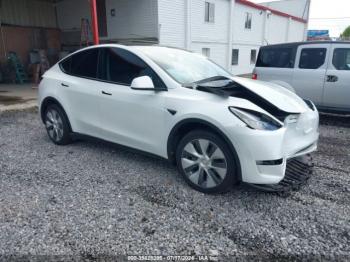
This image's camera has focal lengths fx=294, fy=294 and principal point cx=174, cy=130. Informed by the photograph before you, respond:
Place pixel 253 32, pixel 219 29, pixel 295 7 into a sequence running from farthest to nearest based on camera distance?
pixel 295 7 < pixel 253 32 < pixel 219 29

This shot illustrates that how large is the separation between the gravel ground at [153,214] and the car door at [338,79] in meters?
2.29

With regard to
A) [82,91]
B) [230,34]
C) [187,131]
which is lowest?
[187,131]

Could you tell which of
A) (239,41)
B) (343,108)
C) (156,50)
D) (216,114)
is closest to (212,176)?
(216,114)

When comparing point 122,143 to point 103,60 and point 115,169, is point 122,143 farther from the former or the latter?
point 103,60

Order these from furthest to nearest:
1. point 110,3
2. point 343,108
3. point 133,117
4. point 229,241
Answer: point 110,3
point 343,108
point 133,117
point 229,241

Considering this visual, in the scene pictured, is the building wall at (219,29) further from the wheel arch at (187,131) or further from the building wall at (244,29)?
the wheel arch at (187,131)

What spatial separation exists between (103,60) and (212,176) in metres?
2.26

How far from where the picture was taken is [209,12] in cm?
1659

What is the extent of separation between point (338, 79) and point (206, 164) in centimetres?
448

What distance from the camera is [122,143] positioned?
13.1 ft

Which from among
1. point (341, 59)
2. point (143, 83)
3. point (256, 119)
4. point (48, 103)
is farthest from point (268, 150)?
point (341, 59)

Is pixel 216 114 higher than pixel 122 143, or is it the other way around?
pixel 216 114

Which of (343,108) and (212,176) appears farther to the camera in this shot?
(343,108)

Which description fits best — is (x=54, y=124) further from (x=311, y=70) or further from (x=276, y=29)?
(x=276, y=29)
